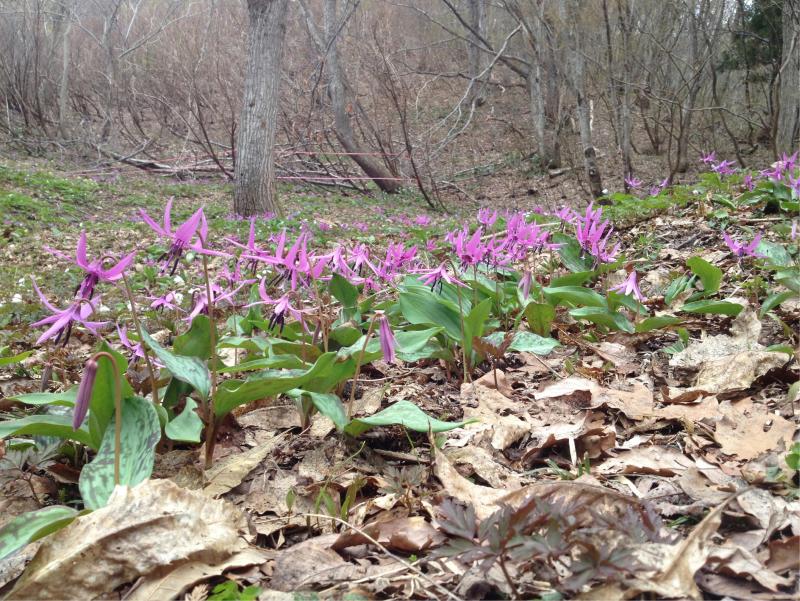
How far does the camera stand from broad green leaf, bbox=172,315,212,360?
162 cm

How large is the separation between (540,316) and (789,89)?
25.3ft

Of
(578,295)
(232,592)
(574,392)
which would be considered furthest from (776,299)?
(232,592)

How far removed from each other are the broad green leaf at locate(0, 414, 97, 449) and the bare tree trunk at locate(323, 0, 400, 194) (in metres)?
11.1

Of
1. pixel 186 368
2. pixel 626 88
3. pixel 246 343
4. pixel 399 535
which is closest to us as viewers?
pixel 399 535

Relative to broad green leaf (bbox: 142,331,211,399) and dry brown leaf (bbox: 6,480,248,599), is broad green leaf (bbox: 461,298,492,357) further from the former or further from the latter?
dry brown leaf (bbox: 6,480,248,599)

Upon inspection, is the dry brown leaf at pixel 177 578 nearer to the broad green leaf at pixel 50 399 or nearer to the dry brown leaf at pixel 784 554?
the broad green leaf at pixel 50 399

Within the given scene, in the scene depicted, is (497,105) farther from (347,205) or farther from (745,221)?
(745,221)

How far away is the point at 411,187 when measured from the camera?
12719 mm

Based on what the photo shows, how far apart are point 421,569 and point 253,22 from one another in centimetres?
814

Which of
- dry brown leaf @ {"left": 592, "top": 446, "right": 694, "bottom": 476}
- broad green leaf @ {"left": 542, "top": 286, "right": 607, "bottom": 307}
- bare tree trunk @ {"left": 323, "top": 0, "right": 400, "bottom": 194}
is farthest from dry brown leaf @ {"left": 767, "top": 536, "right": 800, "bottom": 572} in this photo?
bare tree trunk @ {"left": 323, "top": 0, "right": 400, "bottom": 194}

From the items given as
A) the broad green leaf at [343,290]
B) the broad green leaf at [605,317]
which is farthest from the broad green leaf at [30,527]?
the broad green leaf at [605,317]

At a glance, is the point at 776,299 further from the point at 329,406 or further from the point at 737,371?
the point at 329,406

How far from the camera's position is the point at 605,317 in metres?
2.16

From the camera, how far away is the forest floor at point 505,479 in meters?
0.81
